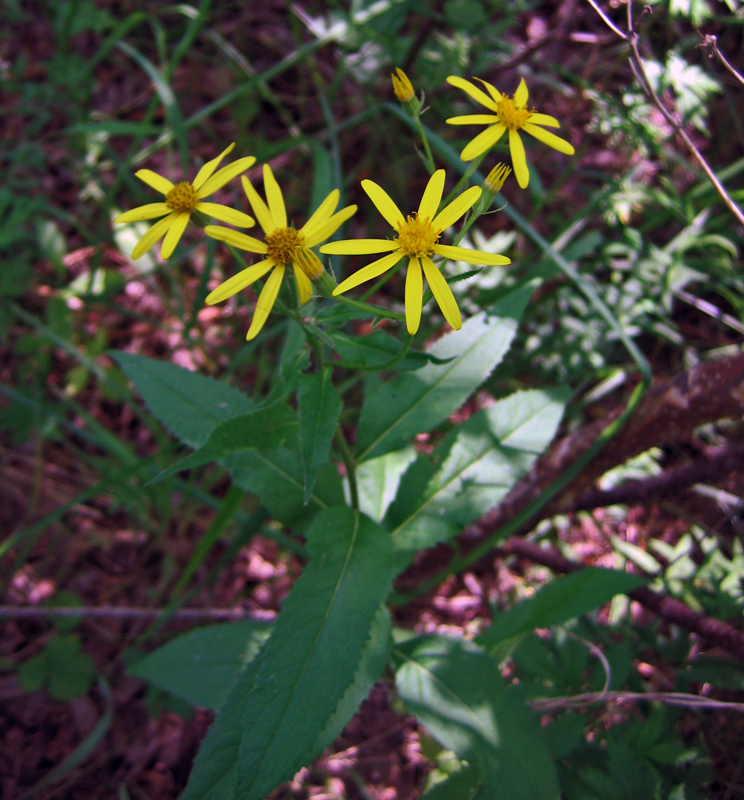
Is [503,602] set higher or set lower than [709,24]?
lower

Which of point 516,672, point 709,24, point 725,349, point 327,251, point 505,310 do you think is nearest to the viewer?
point 327,251

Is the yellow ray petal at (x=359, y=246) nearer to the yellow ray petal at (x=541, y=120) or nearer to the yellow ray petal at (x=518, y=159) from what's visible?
the yellow ray petal at (x=518, y=159)

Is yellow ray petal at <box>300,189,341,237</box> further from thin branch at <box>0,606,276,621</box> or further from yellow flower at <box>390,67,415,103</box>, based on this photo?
thin branch at <box>0,606,276,621</box>

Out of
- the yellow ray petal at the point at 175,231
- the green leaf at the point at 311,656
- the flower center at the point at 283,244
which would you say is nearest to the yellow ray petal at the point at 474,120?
the flower center at the point at 283,244

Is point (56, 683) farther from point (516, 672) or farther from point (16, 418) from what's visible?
point (516, 672)

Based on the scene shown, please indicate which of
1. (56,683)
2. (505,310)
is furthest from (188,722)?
(505,310)
